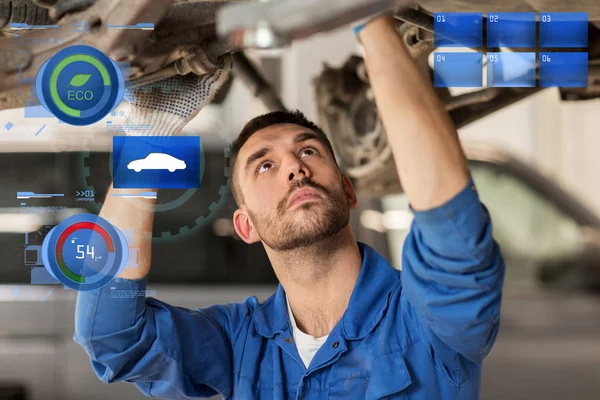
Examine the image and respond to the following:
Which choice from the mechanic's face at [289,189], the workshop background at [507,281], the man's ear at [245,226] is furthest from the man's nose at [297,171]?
the workshop background at [507,281]

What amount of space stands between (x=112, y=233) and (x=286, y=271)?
190 mm

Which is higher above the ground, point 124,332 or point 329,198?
point 329,198

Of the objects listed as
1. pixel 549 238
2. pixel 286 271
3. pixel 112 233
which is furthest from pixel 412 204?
pixel 549 238

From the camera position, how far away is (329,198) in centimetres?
79

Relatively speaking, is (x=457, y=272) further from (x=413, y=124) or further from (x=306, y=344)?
(x=306, y=344)

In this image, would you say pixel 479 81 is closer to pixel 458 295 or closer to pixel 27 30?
pixel 458 295

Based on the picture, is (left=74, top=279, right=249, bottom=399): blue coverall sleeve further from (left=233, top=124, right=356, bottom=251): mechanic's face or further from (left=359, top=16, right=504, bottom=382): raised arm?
(left=359, top=16, right=504, bottom=382): raised arm

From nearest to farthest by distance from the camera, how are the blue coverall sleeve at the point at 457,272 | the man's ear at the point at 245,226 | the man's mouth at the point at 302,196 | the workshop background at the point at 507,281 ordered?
the blue coverall sleeve at the point at 457,272 → the man's mouth at the point at 302,196 → the man's ear at the point at 245,226 → the workshop background at the point at 507,281
